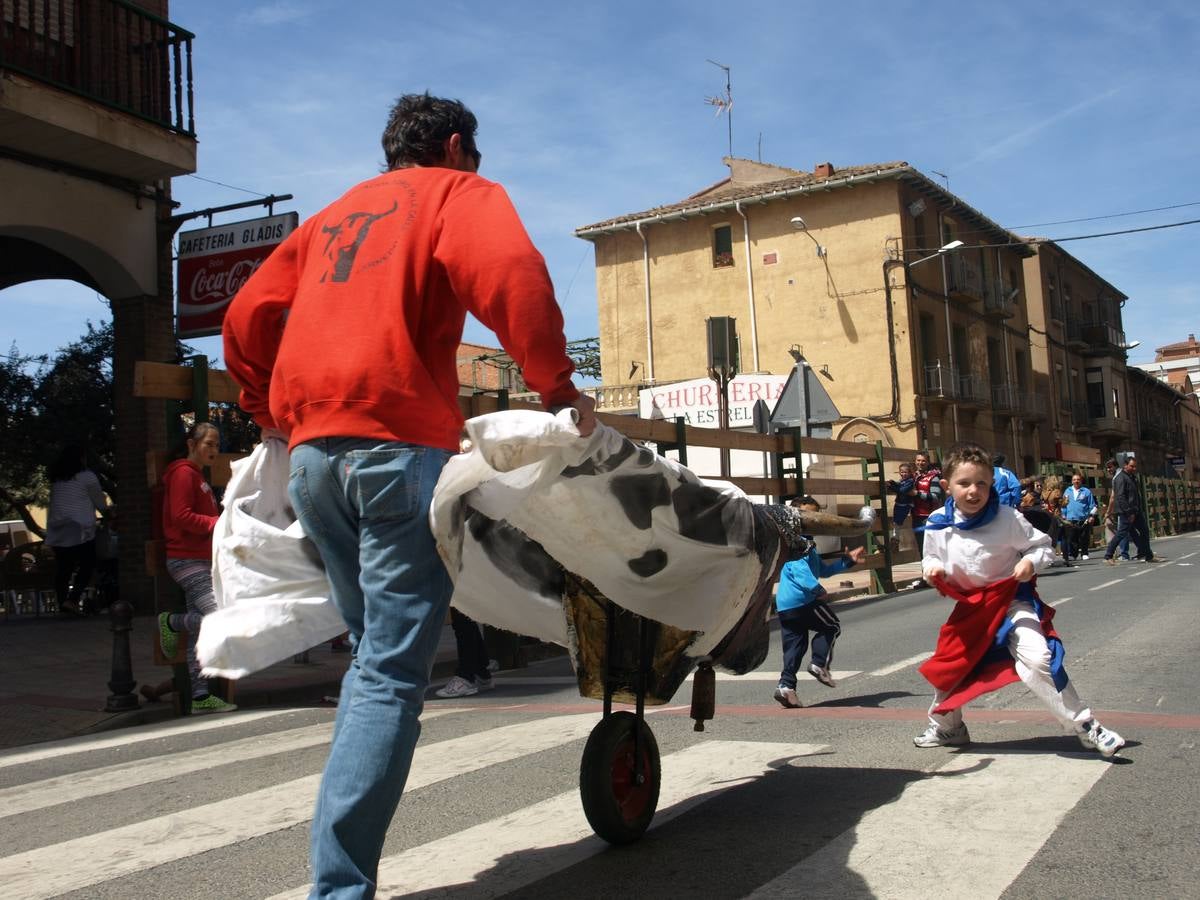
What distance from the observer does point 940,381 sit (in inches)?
1345

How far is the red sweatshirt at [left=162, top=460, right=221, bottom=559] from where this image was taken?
707cm

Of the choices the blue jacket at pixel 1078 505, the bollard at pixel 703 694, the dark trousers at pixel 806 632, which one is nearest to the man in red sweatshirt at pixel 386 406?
the bollard at pixel 703 694

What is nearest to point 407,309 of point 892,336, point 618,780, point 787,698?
point 618,780

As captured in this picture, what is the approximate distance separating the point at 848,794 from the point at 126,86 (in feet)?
37.9

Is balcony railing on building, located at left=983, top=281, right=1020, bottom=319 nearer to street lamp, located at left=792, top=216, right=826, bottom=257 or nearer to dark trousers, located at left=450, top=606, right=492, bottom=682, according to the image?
street lamp, located at left=792, top=216, right=826, bottom=257

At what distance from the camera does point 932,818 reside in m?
3.65

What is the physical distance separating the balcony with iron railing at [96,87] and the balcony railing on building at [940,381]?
2574 centimetres

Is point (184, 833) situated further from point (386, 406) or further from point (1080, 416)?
point (1080, 416)

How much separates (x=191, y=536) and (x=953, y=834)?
5178 millimetres

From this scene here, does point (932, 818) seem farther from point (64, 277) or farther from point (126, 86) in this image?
point (64, 277)

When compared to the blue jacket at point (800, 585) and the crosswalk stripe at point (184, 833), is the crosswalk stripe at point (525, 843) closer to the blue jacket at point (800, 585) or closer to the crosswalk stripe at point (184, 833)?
the crosswalk stripe at point (184, 833)

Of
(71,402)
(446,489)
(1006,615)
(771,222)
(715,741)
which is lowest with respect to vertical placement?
(715,741)

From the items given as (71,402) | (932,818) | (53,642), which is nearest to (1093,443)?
(71,402)

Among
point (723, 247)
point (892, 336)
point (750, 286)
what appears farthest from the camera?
point (723, 247)
